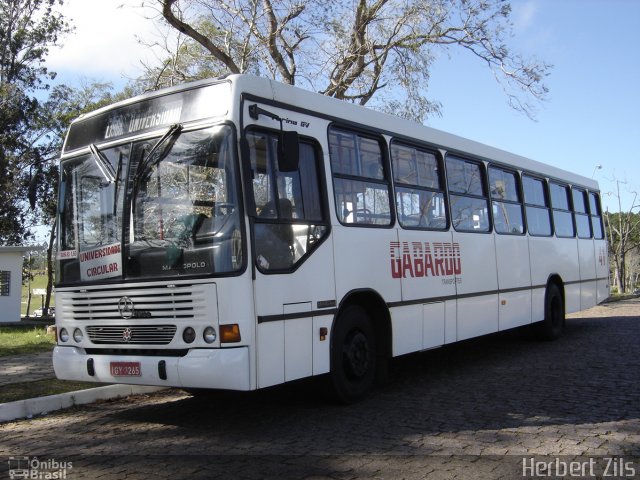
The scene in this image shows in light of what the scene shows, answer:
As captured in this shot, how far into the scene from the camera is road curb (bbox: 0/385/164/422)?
6.65 meters

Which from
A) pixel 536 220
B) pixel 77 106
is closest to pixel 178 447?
pixel 536 220

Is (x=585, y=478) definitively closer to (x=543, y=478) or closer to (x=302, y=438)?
(x=543, y=478)

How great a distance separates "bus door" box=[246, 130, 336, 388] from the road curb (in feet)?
9.73

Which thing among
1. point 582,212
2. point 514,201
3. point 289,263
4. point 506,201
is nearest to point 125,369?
point 289,263

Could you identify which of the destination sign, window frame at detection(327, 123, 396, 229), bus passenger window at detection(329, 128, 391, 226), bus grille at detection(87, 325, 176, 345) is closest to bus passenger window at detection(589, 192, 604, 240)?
window frame at detection(327, 123, 396, 229)

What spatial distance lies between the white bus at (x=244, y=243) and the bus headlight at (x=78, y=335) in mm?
11

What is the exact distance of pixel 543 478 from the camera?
4383mm

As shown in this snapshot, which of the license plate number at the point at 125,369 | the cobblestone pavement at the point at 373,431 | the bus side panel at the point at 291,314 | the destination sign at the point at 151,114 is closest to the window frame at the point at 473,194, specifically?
the cobblestone pavement at the point at 373,431

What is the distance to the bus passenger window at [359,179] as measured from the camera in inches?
265

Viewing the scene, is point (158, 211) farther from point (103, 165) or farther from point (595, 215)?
point (595, 215)

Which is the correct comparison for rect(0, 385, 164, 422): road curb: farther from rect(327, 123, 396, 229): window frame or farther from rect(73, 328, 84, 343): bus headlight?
rect(327, 123, 396, 229): window frame

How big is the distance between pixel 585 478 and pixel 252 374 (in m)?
2.62

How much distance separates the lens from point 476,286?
8.98 metres

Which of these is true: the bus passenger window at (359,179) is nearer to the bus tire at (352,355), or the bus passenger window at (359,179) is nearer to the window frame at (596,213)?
the bus tire at (352,355)
